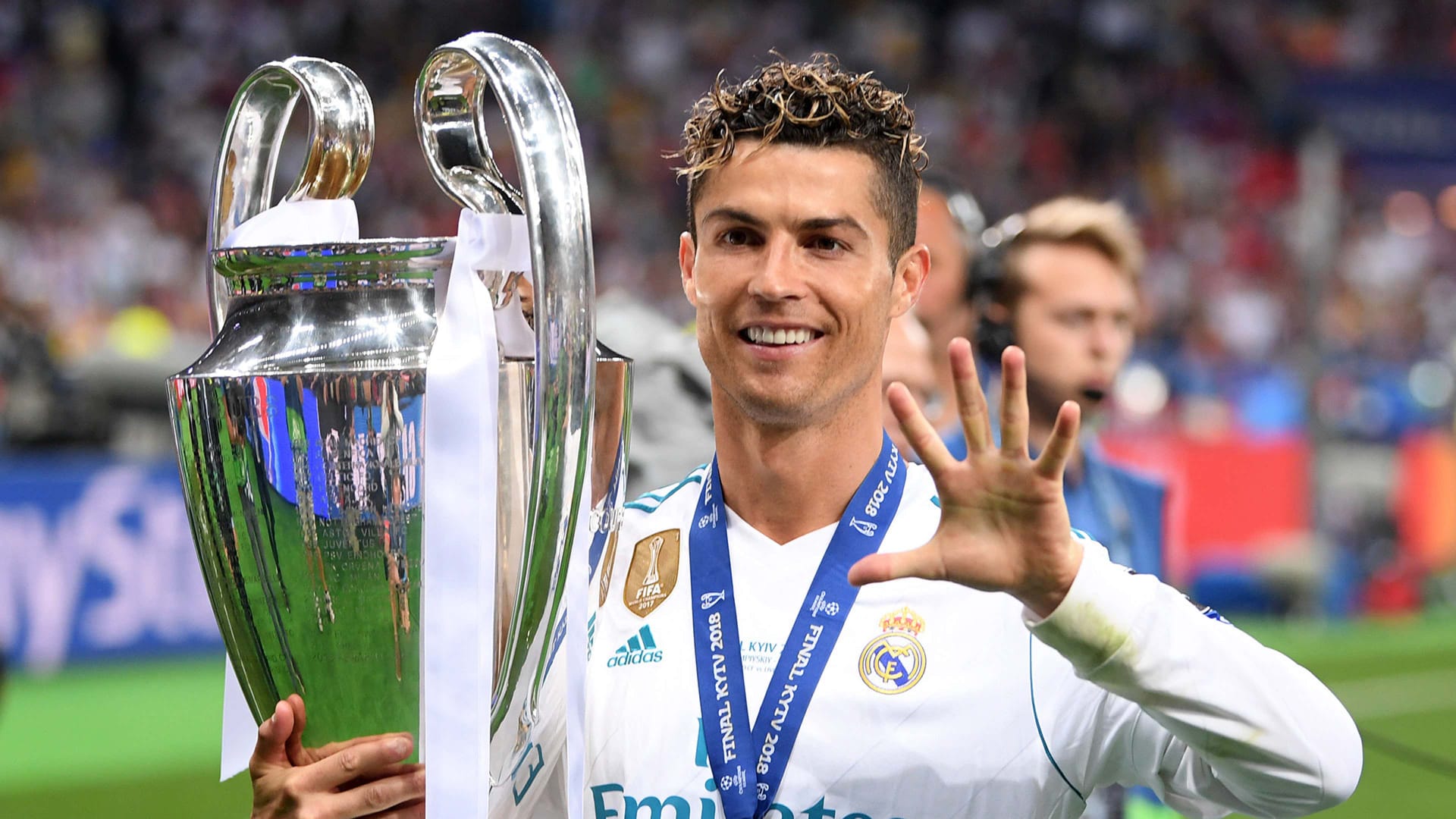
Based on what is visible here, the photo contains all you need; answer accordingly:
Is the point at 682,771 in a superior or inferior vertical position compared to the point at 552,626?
inferior

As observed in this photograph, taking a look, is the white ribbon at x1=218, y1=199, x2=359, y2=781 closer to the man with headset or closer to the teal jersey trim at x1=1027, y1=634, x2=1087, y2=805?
the teal jersey trim at x1=1027, y1=634, x2=1087, y2=805

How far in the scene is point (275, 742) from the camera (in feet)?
5.79

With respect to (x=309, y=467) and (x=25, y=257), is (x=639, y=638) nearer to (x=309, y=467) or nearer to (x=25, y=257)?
(x=309, y=467)

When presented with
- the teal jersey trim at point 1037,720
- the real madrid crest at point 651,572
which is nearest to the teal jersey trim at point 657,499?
the real madrid crest at point 651,572

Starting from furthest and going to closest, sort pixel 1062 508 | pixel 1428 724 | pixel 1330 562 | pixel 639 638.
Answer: pixel 1330 562, pixel 1428 724, pixel 639 638, pixel 1062 508

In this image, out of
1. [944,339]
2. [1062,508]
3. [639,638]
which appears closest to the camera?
[1062,508]

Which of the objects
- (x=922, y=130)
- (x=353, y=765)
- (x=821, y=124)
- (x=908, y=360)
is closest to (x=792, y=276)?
(x=821, y=124)

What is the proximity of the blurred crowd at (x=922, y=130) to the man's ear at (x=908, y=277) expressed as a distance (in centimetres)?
674

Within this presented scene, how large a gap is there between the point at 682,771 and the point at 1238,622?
1025 centimetres

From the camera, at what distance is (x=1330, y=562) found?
12.3m

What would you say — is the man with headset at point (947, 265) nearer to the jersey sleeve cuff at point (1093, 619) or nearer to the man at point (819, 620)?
the man at point (819, 620)

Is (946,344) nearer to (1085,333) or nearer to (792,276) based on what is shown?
(1085,333)

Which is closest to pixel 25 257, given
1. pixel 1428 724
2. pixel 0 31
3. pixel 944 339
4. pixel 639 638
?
pixel 0 31

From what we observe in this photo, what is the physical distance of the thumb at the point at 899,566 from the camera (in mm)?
1629
